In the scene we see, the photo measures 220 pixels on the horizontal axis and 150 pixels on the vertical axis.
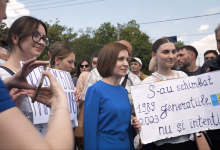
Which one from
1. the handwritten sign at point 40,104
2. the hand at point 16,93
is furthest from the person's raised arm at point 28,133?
the handwritten sign at point 40,104

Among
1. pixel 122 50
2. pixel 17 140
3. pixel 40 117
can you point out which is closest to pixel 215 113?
pixel 122 50

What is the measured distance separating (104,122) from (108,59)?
2.42 ft

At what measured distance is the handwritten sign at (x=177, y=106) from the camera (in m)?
2.24

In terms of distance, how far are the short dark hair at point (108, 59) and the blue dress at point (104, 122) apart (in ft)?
0.82

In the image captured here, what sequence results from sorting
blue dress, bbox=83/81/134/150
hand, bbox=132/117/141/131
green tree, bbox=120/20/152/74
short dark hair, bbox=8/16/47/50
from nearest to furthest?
short dark hair, bbox=8/16/47/50 → blue dress, bbox=83/81/134/150 → hand, bbox=132/117/141/131 → green tree, bbox=120/20/152/74

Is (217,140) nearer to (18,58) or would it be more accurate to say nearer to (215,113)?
(215,113)

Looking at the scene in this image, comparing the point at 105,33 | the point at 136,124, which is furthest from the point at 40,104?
the point at 105,33

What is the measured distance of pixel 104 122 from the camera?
2.04m

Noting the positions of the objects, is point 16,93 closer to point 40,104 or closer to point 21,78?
point 21,78

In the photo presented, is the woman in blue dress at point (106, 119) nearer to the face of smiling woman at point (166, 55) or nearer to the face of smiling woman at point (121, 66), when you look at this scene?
the face of smiling woman at point (121, 66)

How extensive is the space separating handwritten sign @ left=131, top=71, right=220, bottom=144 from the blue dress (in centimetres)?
26

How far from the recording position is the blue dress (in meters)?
1.99

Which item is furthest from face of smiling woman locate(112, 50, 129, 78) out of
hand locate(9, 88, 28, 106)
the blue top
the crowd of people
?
the blue top

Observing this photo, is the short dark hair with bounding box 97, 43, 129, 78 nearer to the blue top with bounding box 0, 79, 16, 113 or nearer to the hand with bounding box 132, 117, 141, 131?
the hand with bounding box 132, 117, 141, 131
